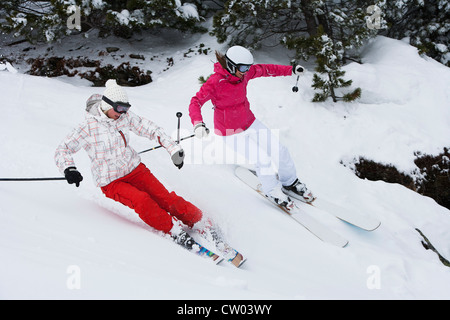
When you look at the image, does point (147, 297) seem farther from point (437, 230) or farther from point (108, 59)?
point (108, 59)

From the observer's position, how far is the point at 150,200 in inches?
128

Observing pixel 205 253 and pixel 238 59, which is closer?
pixel 205 253

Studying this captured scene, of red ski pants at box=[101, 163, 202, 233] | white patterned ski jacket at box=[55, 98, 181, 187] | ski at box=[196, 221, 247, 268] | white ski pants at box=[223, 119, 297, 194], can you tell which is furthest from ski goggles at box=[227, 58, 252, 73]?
ski at box=[196, 221, 247, 268]

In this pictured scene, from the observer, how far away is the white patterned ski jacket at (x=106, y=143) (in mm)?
3061

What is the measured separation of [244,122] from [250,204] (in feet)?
3.60

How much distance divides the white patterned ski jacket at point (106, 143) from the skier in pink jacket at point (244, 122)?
24.9 inches

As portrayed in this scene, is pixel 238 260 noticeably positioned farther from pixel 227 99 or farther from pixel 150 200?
pixel 227 99

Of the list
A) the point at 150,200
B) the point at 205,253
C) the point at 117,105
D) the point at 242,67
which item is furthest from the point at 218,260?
the point at 242,67

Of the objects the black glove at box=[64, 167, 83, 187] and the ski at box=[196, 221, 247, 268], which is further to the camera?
the ski at box=[196, 221, 247, 268]

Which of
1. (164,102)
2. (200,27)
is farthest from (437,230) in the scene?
(200,27)

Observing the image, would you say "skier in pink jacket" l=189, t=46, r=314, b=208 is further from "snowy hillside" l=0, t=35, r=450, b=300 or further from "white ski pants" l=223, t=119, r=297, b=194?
"snowy hillside" l=0, t=35, r=450, b=300

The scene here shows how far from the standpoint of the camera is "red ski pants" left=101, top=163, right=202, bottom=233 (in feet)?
10.6

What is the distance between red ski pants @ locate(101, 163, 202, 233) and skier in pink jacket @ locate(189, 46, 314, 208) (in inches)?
38.7
